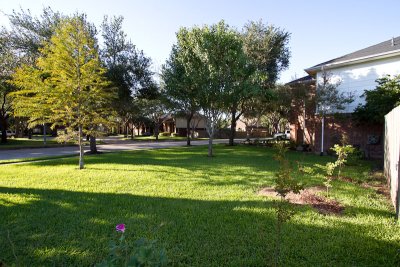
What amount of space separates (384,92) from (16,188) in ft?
51.3

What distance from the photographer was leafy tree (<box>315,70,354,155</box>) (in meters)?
16.3

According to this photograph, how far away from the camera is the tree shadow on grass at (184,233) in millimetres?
3689

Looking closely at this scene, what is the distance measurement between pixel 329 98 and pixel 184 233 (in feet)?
48.9

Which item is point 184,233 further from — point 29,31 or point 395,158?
point 29,31

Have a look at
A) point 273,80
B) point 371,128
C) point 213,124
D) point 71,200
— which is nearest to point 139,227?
point 71,200

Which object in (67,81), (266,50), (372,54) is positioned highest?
(266,50)

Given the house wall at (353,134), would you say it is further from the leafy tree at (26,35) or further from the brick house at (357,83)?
the leafy tree at (26,35)

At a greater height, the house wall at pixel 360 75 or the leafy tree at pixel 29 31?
the leafy tree at pixel 29 31

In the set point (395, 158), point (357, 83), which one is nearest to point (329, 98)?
point (357, 83)

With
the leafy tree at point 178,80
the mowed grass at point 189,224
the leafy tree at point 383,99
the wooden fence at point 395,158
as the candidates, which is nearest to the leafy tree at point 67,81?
the mowed grass at point 189,224

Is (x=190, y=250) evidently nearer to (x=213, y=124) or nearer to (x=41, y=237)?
(x=41, y=237)

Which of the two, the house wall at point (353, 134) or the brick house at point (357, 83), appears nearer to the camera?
the brick house at point (357, 83)

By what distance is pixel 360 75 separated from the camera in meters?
16.5

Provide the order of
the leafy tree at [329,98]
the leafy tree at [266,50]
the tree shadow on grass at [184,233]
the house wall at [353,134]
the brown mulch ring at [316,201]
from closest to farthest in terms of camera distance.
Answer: the tree shadow on grass at [184,233], the brown mulch ring at [316,201], the house wall at [353,134], the leafy tree at [329,98], the leafy tree at [266,50]
